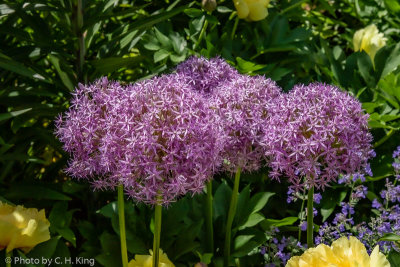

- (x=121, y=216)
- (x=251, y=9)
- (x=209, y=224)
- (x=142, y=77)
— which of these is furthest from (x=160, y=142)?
(x=251, y=9)

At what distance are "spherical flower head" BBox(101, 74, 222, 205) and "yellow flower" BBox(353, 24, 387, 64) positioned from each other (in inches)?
48.4

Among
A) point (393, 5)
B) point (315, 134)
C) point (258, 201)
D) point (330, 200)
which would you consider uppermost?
point (393, 5)

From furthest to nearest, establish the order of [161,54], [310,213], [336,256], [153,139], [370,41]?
1. [370,41]
2. [161,54]
3. [310,213]
4. [336,256]
5. [153,139]

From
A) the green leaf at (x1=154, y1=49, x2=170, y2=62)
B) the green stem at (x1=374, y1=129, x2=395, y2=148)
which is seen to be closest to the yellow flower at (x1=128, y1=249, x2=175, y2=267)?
the green leaf at (x1=154, y1=49, x2=170, y2=62)

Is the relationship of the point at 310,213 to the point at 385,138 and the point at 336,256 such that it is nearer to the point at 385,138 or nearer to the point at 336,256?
the point at 336,256

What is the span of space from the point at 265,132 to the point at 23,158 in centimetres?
76

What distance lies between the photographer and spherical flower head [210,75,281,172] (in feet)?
3.64

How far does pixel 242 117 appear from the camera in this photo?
1.12 meters

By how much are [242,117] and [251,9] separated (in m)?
0.82

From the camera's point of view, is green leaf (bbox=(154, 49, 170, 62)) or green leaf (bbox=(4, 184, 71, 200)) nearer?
green leaf (bbox=(4, 184, 71, 200))

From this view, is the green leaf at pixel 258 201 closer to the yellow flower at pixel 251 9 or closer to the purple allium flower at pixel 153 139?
the purple allium flower at pixel 153 139

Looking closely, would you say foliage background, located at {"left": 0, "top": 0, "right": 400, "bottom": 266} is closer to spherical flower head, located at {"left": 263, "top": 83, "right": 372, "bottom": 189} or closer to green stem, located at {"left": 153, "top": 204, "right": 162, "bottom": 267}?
green stem, located at {"left": 153, "top": 204, "right": 162, "bottom": 267}

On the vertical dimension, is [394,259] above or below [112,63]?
below

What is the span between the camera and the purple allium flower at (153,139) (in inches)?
38.7
